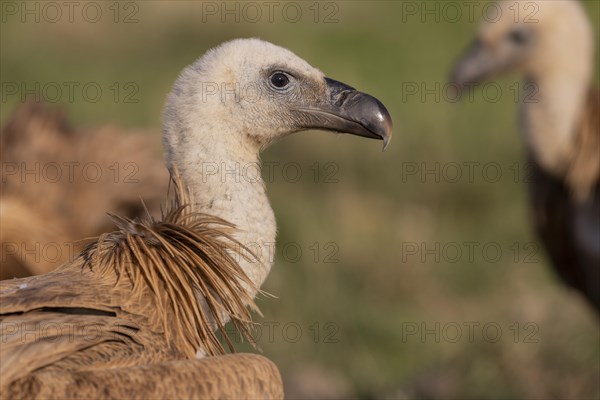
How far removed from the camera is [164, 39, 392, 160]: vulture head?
4145 millimetres

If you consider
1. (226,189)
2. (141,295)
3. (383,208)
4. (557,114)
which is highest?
(557,114)

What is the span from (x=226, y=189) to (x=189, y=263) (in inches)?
12.5

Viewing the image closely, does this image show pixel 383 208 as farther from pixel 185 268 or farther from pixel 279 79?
pixel 185 268

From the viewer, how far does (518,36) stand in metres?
7.44

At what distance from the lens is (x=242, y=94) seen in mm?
4242

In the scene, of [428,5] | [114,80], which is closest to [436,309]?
[114,80]

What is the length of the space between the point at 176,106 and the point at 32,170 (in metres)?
1.98

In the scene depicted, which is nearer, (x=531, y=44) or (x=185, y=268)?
(x=185, y=268)

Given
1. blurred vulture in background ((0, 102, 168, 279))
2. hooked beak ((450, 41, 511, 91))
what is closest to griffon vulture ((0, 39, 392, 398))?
blurred vulture in background ((0, 102, 168, 279))

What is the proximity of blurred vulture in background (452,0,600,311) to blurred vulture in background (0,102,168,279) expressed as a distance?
219cm

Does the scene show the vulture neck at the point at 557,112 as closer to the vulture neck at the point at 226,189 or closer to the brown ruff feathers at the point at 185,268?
the vulture neck at the point at 226,189

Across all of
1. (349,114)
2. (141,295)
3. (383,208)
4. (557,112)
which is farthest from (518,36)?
(141,295)

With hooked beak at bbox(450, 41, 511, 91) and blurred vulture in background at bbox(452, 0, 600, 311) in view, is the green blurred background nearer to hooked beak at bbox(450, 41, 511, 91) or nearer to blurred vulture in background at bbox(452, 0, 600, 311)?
blurred vulture in background at bbox(452, 0, 600, 311)

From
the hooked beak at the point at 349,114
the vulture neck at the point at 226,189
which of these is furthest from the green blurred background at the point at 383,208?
the vulture neck at the point at 226,189
